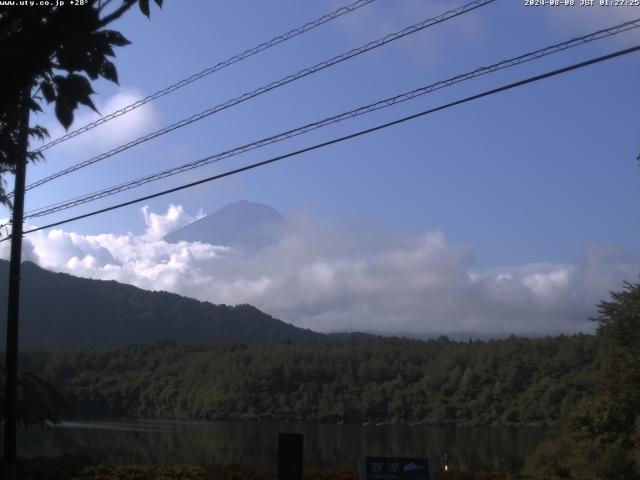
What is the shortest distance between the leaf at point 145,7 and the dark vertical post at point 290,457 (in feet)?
22.5

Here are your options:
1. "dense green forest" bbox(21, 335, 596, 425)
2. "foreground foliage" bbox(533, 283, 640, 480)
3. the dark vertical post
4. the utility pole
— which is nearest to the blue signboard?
the dark vertical post

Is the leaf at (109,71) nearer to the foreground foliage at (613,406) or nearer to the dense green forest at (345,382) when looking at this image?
the foreground foliage at (613,406)

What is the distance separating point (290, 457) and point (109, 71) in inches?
265

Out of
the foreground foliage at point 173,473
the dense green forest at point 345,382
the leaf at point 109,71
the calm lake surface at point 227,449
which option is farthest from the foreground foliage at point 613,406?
the dense green forest at point 345,382

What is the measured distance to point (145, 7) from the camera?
18.8 ft

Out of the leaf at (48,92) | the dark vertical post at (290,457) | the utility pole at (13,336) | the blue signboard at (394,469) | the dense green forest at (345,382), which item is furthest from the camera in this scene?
the dense green forest at (345,382)

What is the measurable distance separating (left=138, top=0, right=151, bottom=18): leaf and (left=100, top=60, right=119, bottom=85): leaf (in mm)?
408

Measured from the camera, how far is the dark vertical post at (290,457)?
11.1 meters

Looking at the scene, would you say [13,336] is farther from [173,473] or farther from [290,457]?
[290,457]

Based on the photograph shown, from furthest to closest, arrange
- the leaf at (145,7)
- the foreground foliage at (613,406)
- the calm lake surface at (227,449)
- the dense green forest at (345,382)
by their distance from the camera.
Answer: the dense green forest at (345,382)
the calm lake surface at (227,449)
the foreground foliage at (613,406)
the leaf at (145,7)

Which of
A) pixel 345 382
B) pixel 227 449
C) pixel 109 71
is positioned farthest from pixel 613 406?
pixel 345 382

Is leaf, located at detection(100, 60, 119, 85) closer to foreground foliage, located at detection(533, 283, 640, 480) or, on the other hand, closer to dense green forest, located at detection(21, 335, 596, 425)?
foreground foliage, located at detection(533, 283, 640, 480)

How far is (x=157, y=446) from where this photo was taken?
44.9m

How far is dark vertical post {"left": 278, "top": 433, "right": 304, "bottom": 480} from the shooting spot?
36.5 ft
